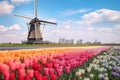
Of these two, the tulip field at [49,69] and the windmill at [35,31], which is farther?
the windmill at [35,31]

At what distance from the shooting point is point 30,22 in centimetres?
6366

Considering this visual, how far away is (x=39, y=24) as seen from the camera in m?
64.3

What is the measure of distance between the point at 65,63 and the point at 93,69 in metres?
2.42

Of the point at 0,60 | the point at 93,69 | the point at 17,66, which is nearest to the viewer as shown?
the point at 17,66

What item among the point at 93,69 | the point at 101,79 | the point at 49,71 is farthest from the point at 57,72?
the point at 93,69

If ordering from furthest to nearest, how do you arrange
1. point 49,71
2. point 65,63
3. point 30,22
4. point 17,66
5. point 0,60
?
1. point 30,22
2. point 65,63
3. point 0,60
4. point 17,66
5. point 49,71

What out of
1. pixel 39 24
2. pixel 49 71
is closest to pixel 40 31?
pixel 39 24

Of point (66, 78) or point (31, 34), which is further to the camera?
point (31, 34)

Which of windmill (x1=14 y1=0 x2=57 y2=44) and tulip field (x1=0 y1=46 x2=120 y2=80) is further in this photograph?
windmill (x1=14 y1=0 x2=57 y2=44)

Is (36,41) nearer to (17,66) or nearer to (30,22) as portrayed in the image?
(30,22)

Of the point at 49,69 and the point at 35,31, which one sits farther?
the point at 35,31

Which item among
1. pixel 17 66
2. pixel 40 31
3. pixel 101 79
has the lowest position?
pixel 101 79

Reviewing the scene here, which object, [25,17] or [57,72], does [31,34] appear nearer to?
[25,17]

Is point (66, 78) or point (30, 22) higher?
point (30, 22)
